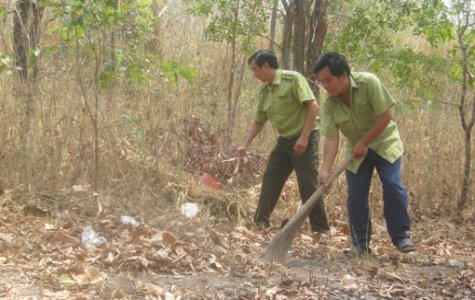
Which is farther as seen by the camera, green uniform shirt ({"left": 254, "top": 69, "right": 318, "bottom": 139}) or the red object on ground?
the red object on ground

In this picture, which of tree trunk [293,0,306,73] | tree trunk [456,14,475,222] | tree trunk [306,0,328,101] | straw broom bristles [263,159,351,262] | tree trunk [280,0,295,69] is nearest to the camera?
straw broom bristles [263,159,351,262]

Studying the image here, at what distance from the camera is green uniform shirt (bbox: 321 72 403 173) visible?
437 cm

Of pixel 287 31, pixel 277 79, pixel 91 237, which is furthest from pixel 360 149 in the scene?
pixel 287 31

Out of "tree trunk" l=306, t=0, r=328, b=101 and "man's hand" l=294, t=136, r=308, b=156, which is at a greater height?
"tree trunk" l=306, t=0, r=328, b=101

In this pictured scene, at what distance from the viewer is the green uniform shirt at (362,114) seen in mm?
4367

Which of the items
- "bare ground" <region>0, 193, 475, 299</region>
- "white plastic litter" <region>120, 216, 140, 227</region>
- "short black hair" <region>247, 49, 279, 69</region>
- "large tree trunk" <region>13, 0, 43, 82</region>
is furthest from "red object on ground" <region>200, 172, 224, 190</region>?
"large tree trunk" <region>13, 0, 43, 82</region>

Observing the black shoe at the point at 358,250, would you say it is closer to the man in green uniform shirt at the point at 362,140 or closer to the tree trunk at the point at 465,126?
the man in green uniform shirt at the point at 362,140

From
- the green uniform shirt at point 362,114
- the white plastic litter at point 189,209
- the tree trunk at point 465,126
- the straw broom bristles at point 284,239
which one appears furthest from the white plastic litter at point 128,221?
the tree trunk at point 465,126

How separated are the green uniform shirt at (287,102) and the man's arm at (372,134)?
2.42 feet

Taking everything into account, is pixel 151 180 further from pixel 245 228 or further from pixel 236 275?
pixel 236 275

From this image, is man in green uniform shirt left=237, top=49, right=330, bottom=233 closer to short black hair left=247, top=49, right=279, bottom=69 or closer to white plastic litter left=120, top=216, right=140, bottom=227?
short black hair left=247, top=49, right=279, bottom=69

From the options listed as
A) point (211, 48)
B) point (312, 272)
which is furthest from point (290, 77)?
point (211, 48)

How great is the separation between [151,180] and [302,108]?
1.43 metres

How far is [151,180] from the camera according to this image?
5.58 meters
